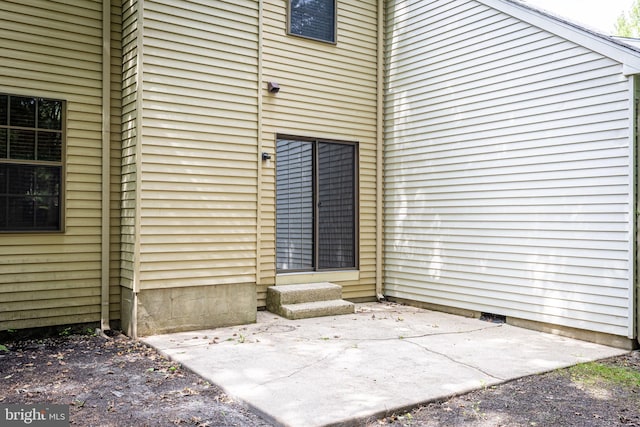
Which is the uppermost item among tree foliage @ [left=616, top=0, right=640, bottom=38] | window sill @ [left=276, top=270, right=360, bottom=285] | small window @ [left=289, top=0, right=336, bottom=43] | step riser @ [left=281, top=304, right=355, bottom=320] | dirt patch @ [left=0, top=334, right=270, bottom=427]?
tree foliage @ [left=616, top=0, right=640, bottom=38]

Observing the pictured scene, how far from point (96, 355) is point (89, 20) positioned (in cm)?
368

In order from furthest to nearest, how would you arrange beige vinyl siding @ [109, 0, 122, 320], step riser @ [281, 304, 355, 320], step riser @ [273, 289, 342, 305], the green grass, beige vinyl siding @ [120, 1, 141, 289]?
step riser @ [273, 289, 342, 305]
step riser @ [281, 304, 355, 320]
beige vinyl siding @ [109, 0, 122, 320]
beige vinyl siding @ [120, 1, 141, 289]
the green grass

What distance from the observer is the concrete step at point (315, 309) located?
6.31 meters

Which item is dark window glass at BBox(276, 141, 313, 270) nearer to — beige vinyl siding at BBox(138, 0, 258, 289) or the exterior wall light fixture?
the exterior wall light fixture

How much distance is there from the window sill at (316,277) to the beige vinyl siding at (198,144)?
3.03 ft

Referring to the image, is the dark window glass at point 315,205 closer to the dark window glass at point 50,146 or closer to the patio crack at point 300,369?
the patio crack at point 300,369

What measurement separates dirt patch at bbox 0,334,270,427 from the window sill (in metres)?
2.29

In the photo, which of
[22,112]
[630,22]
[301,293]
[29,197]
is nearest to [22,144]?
[22,112]

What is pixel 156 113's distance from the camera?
5441mm

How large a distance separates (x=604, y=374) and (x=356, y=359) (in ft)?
6.91

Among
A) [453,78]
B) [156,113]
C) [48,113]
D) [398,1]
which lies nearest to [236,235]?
[156,113]

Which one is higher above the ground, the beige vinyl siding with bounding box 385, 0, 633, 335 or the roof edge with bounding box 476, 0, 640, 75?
the roof edge with bounding box 476, 0, 640, 75

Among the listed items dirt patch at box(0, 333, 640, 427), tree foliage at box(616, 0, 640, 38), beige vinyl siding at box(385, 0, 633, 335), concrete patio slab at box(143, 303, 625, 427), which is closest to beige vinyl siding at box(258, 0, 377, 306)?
beige vinyl siding at box(385, 0, 633, 335)

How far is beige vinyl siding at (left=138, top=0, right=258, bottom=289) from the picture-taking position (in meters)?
5.42
